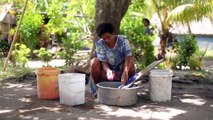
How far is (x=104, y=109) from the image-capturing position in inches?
200

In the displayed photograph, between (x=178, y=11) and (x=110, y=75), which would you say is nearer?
(x=110, y=75)

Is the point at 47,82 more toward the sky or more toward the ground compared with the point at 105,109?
more toward the sky

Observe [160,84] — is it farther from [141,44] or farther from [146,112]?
[141,44]

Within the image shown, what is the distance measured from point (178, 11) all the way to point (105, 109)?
7589mm

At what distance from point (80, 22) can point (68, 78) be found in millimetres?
10206

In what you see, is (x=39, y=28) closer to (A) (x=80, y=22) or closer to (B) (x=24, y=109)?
(A) (x=80, y=22)

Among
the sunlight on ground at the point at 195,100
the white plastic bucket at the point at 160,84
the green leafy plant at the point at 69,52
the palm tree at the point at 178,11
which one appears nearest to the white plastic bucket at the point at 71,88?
the white plastic bucket at the point at 160,84

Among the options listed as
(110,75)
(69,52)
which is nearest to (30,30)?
(69,52)

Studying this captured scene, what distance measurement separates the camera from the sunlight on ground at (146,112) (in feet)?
15.6

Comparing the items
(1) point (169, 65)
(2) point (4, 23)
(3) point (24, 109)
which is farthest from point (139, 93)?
(2) point (4, 23)

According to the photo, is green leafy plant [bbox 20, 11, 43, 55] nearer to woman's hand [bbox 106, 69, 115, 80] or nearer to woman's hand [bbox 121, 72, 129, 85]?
woman's hand [bbox 106, 69, 115, 80]

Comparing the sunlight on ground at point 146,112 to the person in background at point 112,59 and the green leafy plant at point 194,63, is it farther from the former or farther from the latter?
the green leafy plant at point 194,63

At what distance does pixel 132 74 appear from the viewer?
222 inches

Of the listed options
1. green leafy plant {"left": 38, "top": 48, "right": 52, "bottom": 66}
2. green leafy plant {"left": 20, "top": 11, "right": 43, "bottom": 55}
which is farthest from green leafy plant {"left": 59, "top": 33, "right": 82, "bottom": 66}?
green leafy plant {"left": 20, "top": 11, "right": 43, "bottom": 55}
